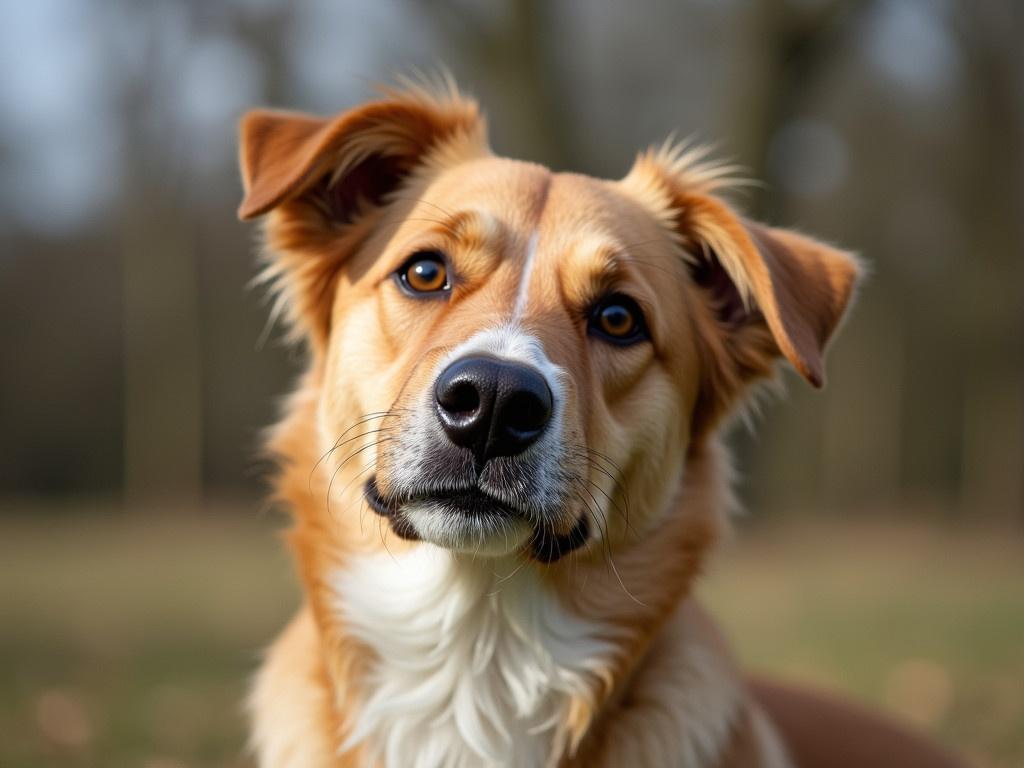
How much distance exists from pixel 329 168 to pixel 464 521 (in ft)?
4.69

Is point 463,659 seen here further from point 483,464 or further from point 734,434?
point 734,434

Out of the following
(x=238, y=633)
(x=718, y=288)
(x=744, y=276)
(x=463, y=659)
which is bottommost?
(x=238, y=633)

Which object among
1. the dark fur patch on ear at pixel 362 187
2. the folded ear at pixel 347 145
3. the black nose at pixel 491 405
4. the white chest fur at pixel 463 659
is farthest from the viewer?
the dark fur patch on ear at pixel 362 187

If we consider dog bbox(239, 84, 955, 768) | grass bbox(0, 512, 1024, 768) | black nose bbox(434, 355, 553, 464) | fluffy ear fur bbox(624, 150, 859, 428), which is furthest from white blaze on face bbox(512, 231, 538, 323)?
grass bbox(0, 512, 1024, 768)

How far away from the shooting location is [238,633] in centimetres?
802

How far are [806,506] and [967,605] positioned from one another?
12.0 meters

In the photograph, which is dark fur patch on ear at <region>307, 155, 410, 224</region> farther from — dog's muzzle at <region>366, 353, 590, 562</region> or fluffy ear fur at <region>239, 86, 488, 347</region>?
dog's muzzle at <region>366, 353, 590, 562</region>

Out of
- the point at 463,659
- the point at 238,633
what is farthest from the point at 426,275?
the point at 238,633

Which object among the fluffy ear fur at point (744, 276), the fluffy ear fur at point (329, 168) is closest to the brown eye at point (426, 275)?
the fluffy ear fur at point (329, 168)

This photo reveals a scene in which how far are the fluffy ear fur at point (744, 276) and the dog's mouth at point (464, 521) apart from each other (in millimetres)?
984

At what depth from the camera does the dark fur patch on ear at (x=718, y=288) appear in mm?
3732

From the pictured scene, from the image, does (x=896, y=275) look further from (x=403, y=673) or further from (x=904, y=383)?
(x=403, y=673)

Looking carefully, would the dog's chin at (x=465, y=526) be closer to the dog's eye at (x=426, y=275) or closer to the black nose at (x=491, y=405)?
the black nose at (x=491, y=405)

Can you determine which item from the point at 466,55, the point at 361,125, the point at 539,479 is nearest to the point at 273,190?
the point at 361,125
